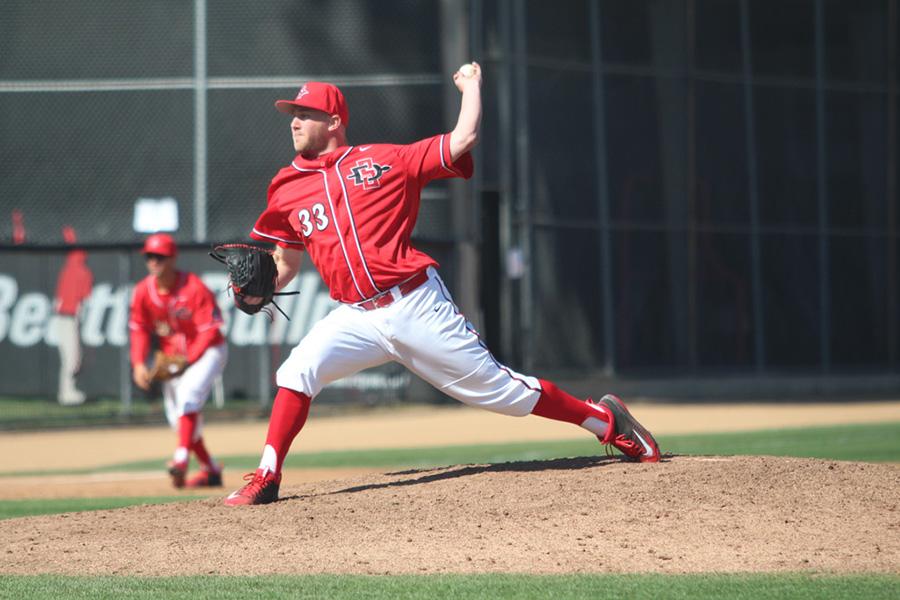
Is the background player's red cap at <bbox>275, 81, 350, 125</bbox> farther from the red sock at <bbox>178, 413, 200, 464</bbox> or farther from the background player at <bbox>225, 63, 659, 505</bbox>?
the red sock at <bbox>178, 413, 200, 464</bbox>

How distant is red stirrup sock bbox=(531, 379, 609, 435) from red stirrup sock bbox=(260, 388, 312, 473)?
3.72ft

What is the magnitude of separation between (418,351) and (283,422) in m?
0.76

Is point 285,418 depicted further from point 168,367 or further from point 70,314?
point 70,314

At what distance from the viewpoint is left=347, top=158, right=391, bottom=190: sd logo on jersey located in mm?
6191

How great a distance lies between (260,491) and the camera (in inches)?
247

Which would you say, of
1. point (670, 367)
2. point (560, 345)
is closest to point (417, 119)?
point (560, 345)

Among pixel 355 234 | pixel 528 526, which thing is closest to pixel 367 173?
pixel 355 234

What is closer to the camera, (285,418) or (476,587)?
(476,587)

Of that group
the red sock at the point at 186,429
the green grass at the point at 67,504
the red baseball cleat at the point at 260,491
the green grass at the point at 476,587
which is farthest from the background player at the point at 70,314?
the green grass at the point at 476,587

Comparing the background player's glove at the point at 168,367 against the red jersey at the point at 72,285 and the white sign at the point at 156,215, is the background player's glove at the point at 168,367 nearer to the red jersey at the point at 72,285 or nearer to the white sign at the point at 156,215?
the red jersey at the point at 72,285

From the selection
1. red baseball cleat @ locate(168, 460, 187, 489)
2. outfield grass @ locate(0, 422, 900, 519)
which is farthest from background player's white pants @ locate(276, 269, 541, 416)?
outfield grass @ locate(0, 422, 900, 519)

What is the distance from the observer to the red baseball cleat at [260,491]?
626 centimetres

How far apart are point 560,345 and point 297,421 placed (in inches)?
579

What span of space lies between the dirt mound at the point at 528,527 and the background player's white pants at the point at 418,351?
1.57 ft
